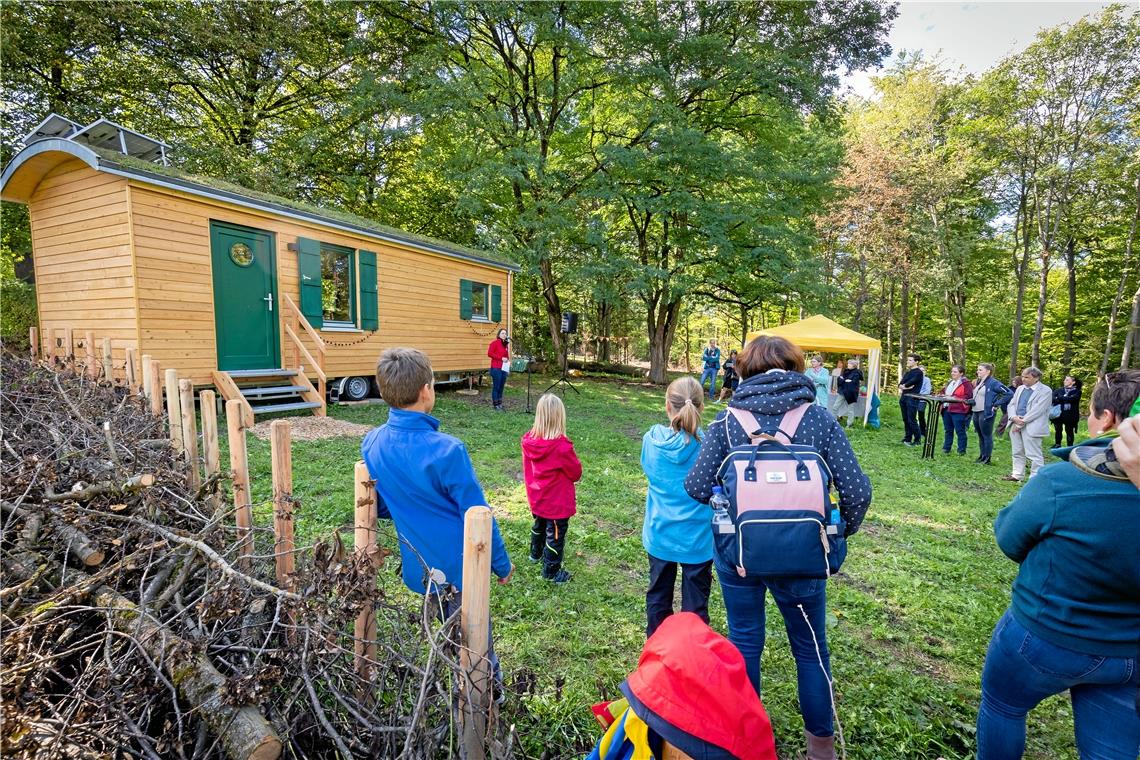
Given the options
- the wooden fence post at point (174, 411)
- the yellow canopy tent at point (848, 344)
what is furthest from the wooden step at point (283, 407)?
the yellow canopy tent at point (848, 344)

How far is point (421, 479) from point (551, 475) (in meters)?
1.83

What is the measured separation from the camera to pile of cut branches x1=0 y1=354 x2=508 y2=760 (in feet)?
4.78

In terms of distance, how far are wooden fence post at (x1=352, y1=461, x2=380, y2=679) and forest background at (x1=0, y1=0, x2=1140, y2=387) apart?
1253 cm

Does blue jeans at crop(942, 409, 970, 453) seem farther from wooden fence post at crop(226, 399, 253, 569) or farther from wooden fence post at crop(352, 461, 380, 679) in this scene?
wooden fence post at crop(226, 399, 253, 569)

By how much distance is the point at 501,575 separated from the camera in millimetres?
2055

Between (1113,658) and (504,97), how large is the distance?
18.5 metres

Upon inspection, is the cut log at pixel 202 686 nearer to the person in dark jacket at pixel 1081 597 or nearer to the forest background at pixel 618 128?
the person in dark jacket at pixel 1081 597

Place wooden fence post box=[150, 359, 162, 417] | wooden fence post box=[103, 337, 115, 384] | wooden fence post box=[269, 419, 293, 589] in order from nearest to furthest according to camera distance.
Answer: wooden fence post box=[269, 419, 293, 589], wooden fence post box=[150, 359, 162, 417], wooden fence post box=[103, 337, 115, 384]

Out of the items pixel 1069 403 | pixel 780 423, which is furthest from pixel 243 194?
pixel 1069 403

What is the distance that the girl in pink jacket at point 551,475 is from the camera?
362cm

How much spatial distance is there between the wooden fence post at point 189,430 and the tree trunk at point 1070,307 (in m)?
26.9

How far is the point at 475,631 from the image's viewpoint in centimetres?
161

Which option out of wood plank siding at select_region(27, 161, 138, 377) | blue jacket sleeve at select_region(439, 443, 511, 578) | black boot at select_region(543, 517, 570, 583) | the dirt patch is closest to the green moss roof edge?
wood plank siding at select_region(27, 161, 138, 377)

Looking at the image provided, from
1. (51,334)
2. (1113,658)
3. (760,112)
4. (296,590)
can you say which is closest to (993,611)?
(1113,658)
